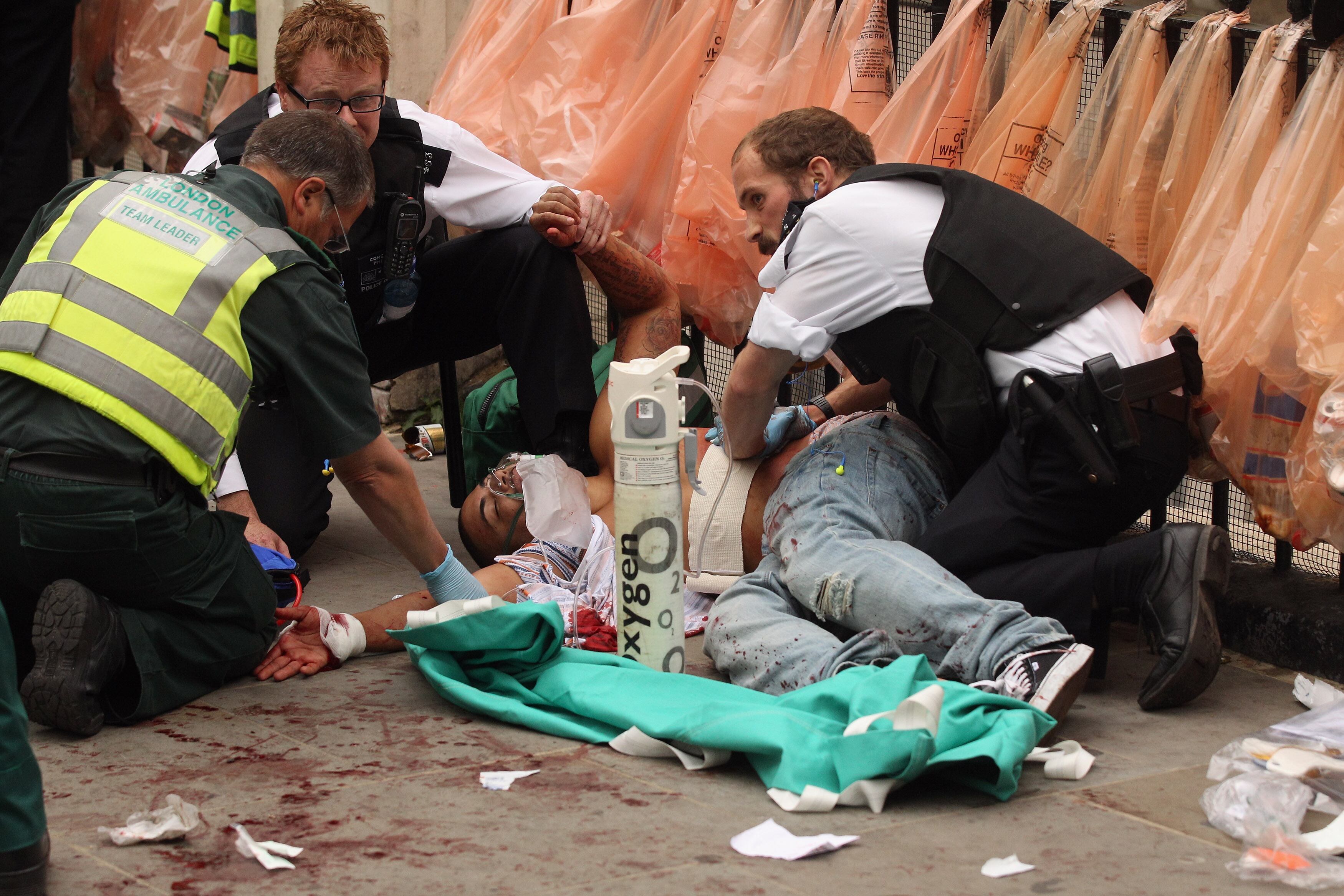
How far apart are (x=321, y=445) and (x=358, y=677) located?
48 cm

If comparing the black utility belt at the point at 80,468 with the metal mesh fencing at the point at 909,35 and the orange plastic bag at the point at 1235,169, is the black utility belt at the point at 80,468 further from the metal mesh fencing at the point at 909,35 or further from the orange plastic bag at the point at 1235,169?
the metal mesh fencing at the point at 909,35

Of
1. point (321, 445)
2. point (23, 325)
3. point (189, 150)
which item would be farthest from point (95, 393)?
point (189, 150)

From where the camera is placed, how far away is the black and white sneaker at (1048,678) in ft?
7.28

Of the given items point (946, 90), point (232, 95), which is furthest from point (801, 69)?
point (232, 95)

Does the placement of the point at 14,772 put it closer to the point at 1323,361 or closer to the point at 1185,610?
the point at 1185,610

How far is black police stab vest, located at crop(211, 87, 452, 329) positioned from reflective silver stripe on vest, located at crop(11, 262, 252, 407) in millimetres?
1180

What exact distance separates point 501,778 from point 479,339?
2.03 meters

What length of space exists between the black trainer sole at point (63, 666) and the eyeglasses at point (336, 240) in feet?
2.98

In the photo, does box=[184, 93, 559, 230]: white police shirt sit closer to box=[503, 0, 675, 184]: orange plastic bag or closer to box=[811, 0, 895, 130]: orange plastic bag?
box=[503, 0, 675, 184]: orange plastic bag

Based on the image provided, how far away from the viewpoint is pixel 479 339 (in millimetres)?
3938

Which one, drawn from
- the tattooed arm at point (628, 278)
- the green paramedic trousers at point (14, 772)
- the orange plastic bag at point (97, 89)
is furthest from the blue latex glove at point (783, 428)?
the orange plastic bag at point (97, 89)

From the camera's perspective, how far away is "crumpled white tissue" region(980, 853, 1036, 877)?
1759 mm

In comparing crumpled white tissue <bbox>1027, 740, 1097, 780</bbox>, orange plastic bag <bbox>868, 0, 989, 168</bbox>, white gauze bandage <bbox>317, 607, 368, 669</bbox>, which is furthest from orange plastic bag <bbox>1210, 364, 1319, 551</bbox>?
white gauze bandage <bbox>317, 607, 368, 669</bbox>

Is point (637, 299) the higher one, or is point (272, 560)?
point (637, 299)
